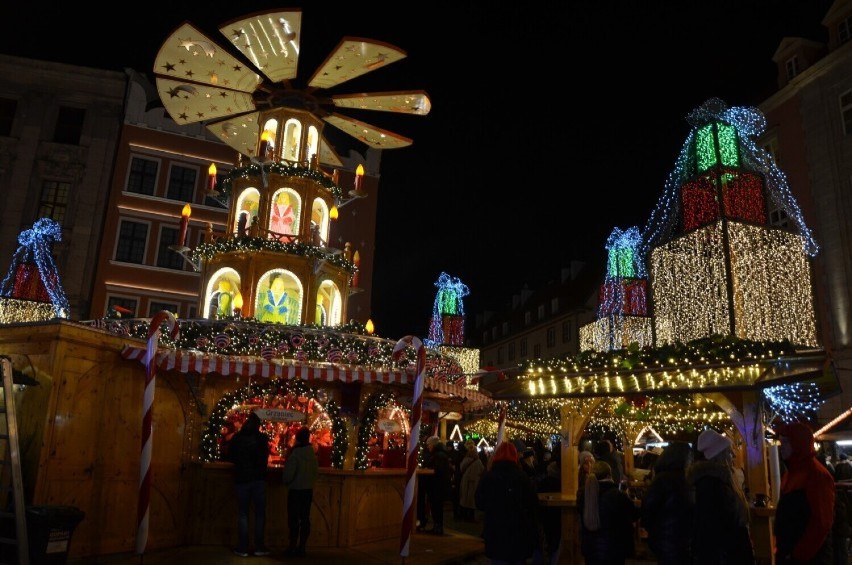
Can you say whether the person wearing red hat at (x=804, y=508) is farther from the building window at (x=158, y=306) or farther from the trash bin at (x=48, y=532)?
the building window at (x=158, y=306)

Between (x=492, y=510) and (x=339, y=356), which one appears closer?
(x=492, y=510)

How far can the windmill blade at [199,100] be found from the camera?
14.6 m

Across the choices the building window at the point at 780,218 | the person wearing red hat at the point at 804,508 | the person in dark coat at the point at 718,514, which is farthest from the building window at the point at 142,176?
the person wearing red hat at the point at 804,508

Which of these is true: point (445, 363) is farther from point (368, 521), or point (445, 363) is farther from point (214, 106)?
point (214, 106)

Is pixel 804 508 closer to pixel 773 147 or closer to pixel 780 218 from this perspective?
pixel 780 218

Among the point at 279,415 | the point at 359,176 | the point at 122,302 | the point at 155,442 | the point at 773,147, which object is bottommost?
the point at 155,442

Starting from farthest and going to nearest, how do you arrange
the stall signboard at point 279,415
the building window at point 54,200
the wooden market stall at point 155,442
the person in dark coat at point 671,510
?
1. the building window at point 54,200
2. the stall signboard at point 279,415
3. the wooden market stall at point 155,442
4. the person in dark coat at point 671,510

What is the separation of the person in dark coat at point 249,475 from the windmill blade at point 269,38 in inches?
319

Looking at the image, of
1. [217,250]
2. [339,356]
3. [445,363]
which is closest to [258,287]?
[217,250]

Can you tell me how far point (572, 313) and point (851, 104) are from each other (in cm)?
2460

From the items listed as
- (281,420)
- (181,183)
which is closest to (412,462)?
(281,420)

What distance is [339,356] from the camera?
456 inches

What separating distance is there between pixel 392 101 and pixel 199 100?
4496 millimetres

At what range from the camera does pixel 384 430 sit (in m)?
12.1
